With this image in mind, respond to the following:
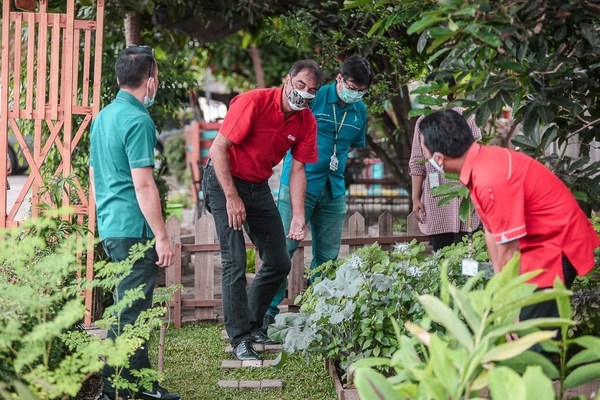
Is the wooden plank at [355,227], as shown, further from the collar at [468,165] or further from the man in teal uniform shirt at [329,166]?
the collar at [468,165]

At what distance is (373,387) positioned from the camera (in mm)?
3314

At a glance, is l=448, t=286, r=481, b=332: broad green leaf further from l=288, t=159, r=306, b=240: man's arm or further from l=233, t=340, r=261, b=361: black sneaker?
l=288, t=159, r=306, b=240: man's arm

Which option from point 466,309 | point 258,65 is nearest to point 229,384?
point 466,309

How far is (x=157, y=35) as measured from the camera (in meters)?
11.0

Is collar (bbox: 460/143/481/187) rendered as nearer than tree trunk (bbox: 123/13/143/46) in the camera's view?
Yes

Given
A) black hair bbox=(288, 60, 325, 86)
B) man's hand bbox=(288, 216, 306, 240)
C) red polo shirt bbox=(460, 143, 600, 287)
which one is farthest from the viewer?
man's hand bbox=(288, 216, 306, 240)

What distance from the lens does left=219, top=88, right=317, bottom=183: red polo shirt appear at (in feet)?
18.6

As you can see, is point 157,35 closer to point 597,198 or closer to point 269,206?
point 269,206

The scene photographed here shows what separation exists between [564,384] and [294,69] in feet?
9.54

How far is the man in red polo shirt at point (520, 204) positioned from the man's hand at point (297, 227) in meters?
2.32

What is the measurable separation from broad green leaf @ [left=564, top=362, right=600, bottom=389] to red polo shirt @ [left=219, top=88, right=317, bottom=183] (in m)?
2.76

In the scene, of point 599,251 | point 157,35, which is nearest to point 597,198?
point 599,251

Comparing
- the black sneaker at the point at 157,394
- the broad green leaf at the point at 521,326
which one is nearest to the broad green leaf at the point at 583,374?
the broad green leaf at the point at 521,326

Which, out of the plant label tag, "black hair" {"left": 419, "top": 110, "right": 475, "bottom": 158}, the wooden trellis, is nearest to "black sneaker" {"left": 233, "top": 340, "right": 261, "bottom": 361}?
the wooden trellis
